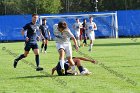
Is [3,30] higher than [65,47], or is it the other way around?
[65,47]

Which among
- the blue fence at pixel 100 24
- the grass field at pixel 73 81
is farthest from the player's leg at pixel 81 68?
the blue fence at pixel 100 24

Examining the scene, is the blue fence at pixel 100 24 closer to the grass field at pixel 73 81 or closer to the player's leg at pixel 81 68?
the grass field at pixel 73 81

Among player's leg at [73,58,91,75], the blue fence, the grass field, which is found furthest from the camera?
the blue fence

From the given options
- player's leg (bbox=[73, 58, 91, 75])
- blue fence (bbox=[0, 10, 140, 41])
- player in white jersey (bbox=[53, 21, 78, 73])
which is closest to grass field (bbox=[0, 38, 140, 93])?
player's leg (bbox=[73, 58, 91, 75])

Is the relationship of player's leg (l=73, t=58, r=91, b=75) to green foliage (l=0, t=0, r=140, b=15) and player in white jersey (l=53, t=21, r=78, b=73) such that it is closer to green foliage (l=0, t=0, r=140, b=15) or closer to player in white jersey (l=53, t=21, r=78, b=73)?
player in white jersey (l=53, t=21, r=78, b=73)

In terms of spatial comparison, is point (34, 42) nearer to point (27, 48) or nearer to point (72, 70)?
point (27, 48)

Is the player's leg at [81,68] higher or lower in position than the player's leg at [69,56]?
lower

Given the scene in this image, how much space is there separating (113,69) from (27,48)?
3.38 metres

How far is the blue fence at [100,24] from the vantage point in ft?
169

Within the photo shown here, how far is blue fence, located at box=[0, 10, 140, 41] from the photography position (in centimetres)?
5159

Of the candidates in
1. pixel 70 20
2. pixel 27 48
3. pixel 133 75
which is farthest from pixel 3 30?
pixel 133 75

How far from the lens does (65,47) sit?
15.2 meters

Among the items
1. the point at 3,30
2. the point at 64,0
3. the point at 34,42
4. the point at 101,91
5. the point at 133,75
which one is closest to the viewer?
the point at 101,91

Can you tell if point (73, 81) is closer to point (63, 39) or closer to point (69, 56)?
point (69, 56)
